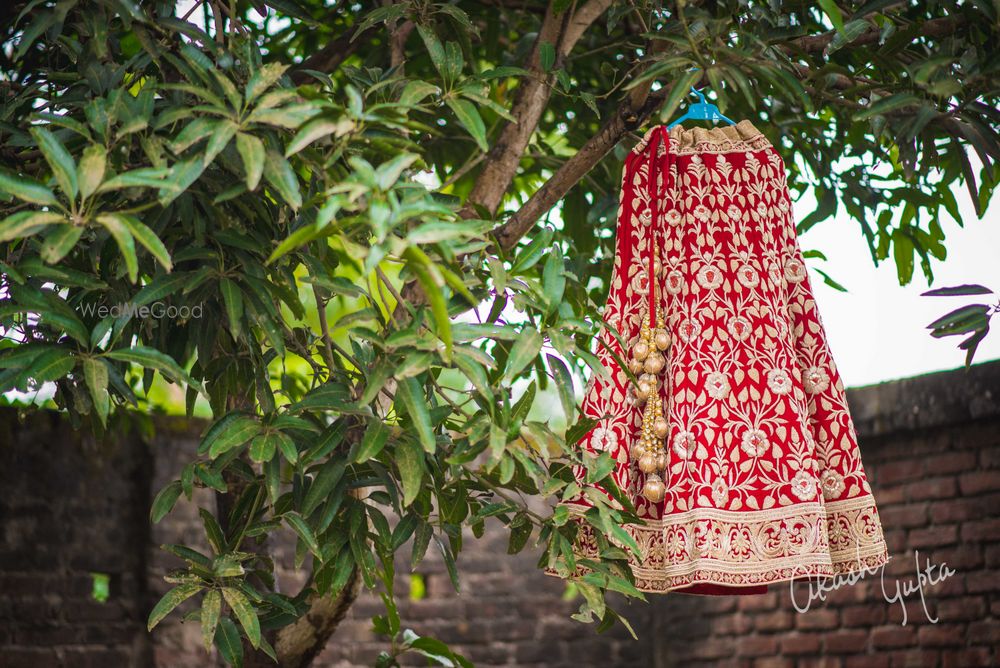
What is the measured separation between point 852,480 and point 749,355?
26 centimetres

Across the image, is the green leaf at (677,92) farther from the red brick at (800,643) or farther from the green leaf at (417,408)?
the red brick at (800,643)

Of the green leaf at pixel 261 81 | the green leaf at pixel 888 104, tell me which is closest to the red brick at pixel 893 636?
the green leaf at pixel 888 104

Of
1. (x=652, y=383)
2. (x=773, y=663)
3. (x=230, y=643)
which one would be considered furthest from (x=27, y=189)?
(x=773, y=663)


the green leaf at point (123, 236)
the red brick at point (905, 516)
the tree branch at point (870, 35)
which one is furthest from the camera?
the red brick at point (905, 516)

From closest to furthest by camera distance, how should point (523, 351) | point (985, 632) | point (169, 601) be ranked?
point (523, 351) → point (169, 601) → point (985, 632)

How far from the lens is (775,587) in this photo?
343 centimetres

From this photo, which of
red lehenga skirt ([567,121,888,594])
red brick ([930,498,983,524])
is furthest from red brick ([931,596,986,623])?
red lehenga skirt ([567,121,888,594])

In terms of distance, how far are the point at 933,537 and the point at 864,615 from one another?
33 cm

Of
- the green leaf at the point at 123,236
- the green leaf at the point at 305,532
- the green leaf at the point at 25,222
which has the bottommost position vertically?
the green leaf at the point at 305,532

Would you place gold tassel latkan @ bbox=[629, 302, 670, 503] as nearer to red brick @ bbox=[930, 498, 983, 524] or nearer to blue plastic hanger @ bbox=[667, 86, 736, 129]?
blue plastic hanger @ bbox=[667, 86, 736, 129]

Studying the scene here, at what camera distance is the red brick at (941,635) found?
9.72 ft

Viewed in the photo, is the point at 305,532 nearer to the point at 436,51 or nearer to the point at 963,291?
the point at 436,51

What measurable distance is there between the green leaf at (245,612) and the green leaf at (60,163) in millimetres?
622

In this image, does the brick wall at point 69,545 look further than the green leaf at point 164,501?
Yes
